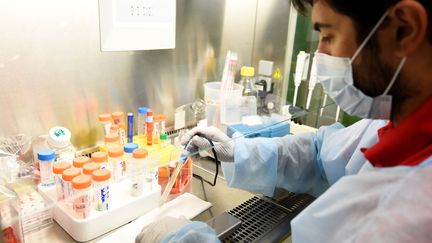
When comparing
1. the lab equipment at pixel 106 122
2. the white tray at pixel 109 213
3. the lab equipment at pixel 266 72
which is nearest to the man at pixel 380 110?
the white tray at pixel 109 213

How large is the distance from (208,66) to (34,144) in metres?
0.86

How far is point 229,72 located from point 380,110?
909mm

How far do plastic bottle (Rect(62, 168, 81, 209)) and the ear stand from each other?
83 centimetres

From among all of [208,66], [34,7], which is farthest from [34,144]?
[208,66]

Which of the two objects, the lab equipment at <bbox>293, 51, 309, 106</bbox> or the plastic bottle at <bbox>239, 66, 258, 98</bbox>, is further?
the lab equipment at <bbox>293, 51, 309, 106</bbox>

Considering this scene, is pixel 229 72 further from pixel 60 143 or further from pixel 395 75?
pixel 395 75

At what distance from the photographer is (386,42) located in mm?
673

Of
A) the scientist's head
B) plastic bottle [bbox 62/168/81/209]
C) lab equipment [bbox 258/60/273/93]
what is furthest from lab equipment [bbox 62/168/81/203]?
lab equipment [bbox 258/60/273/93]

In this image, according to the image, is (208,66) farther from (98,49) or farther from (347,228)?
(347,228)

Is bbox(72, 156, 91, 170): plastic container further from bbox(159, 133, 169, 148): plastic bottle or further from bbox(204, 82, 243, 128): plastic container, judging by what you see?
bbox(204, 82, 243, 128): plastic container

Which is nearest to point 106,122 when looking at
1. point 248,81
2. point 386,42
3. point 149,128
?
point 149,128

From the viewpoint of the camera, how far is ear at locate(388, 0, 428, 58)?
23.6 inches

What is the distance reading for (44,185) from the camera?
1.00 meters

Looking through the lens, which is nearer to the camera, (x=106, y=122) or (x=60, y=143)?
(x=60, y=143)
